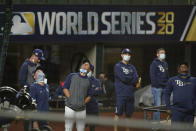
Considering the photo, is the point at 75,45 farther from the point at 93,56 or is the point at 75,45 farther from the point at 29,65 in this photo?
the point at 29,65

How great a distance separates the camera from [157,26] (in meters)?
20.1

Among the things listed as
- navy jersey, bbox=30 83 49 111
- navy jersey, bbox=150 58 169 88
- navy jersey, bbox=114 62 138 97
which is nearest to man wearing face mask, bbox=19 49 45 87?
navy jersey, bbox=30 83 49 111

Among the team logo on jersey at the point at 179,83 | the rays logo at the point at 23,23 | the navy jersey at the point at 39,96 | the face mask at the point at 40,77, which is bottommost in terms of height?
the navy jersey at the point at 39,96

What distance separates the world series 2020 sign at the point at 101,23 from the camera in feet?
64.5

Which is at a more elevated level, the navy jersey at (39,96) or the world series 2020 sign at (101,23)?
the world series 2020 sign at (101,23)

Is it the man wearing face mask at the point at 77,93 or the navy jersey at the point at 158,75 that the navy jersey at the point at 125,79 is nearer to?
the navy jersey at the point at 158,75

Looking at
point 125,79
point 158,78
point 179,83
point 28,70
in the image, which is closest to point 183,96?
point 179,83

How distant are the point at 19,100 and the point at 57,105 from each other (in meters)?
9.17

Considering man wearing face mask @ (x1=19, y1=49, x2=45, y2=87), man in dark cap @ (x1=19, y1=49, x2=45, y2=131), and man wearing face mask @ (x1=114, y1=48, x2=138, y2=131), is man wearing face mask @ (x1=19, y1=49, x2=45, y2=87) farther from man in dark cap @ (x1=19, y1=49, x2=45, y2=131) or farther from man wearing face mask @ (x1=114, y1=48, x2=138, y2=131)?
man wearing face mask @ (x1=114, y1=48, x2=138, y2=131)

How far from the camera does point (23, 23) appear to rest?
19672mm

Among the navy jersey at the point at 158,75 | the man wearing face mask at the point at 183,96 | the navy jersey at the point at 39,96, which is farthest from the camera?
the navy jersey at the point at 158,75

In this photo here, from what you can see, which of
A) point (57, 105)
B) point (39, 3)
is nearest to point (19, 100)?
point (57, 105)

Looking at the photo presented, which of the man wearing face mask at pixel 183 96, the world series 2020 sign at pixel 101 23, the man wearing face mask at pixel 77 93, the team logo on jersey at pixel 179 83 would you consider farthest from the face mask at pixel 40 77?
the world series 2020 sign at pixel 101 23

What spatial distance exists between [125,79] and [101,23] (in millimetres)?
8297
